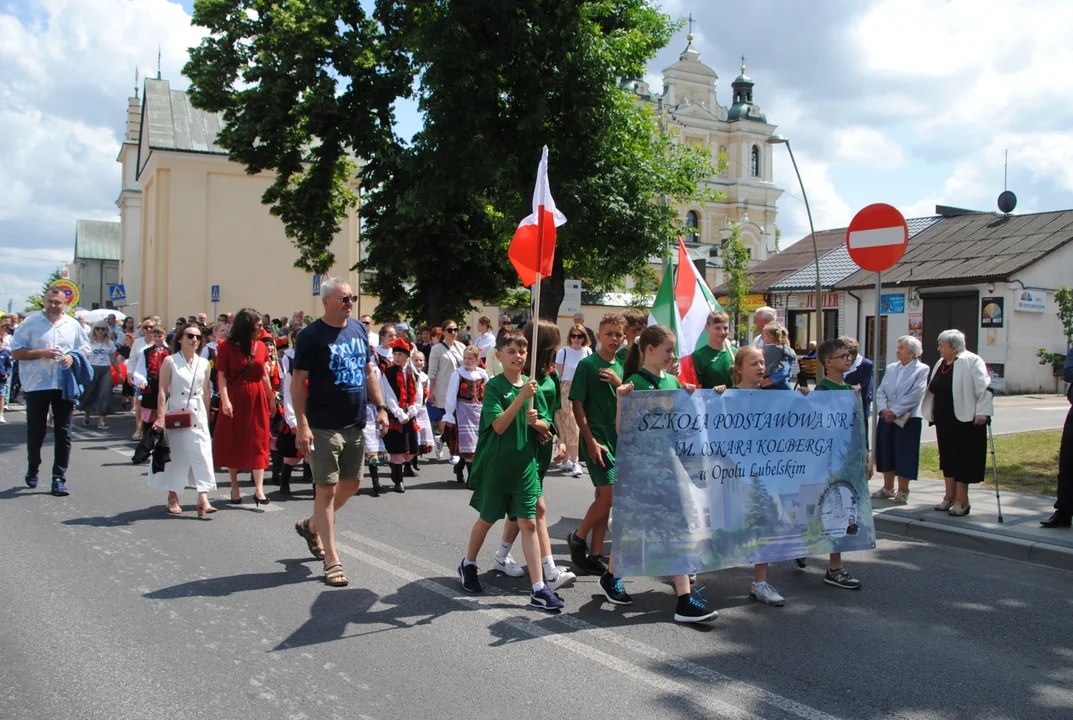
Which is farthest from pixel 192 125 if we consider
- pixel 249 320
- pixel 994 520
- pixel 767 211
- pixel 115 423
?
pixel 767 211

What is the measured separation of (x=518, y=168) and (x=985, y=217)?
2208cm

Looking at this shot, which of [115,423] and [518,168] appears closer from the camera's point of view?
[115,423]

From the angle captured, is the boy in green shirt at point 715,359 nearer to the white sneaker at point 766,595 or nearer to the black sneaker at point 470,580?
the white sneaker at point 766,595

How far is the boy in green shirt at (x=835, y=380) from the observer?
623cm

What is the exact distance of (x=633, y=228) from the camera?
1934 cm

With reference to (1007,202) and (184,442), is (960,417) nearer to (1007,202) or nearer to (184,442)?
(184,442)

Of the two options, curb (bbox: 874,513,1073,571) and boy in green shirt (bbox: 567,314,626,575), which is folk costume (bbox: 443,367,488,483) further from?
curb (bbox: 874,513,1073,571)

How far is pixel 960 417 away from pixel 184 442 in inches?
289

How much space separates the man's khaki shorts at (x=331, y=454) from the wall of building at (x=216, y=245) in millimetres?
35946

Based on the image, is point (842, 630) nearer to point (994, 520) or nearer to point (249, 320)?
point (994, 520)

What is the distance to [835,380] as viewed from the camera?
655 centimetres

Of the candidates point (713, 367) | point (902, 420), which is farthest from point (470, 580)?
point (902, 420)

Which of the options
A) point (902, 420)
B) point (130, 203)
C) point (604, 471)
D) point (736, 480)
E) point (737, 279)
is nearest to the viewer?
point (736, 480)

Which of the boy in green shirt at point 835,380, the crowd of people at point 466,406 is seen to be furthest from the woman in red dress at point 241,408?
the boy in green shirt at point 835,380
